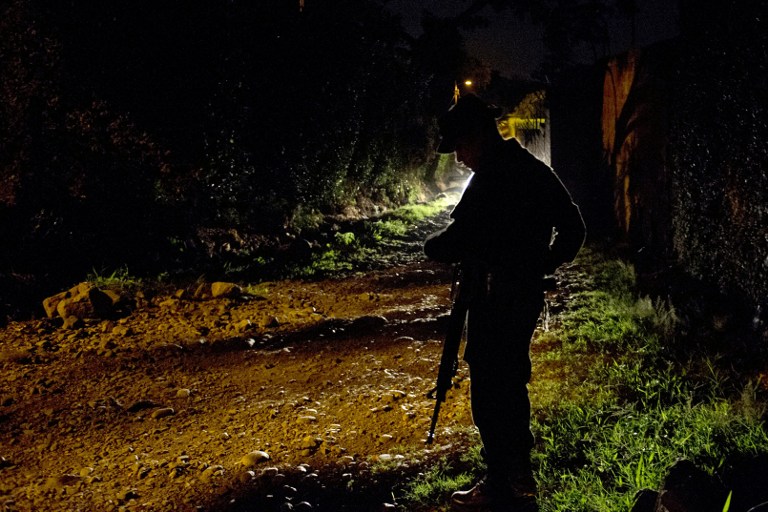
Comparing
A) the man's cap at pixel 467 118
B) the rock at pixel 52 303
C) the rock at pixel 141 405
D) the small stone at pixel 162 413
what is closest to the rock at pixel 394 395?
the small stone at pixel 162 413

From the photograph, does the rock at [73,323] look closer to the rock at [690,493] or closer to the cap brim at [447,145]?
the cap brim at [447,145]

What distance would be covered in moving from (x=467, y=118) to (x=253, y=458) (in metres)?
2.25

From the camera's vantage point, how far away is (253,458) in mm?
2971

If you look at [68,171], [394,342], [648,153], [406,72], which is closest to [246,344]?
[394,342]

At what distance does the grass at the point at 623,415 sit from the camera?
2492 millimetres

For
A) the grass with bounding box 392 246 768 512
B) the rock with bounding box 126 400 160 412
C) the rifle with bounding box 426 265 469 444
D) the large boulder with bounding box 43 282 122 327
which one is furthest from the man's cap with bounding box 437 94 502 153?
the large boulder with bounding box 43 282 122 327

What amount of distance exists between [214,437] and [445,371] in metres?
1.72

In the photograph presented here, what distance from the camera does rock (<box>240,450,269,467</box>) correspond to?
9.67 ft

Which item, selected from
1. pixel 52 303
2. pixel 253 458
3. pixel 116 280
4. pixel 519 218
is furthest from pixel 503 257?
pixel 116 280

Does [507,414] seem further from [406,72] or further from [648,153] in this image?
[406,72]

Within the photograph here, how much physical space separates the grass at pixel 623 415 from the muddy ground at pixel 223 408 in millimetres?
551

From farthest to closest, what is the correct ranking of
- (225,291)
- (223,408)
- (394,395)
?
(225,291)
(394,395)
(223,408)

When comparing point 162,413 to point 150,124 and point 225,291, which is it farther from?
point 150,124

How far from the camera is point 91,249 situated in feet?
21.8
